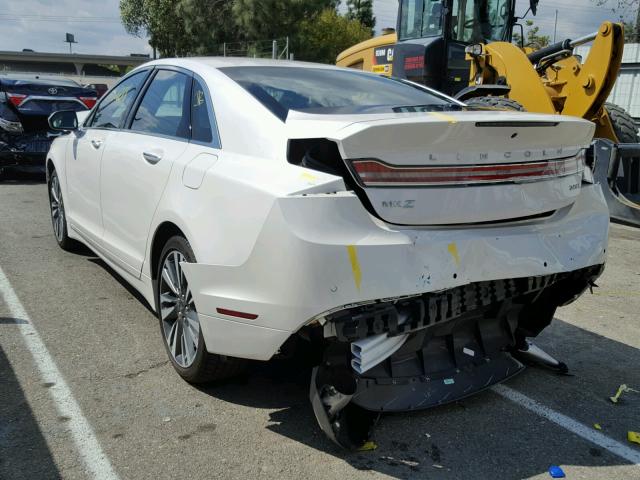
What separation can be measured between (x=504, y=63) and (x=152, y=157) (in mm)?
6196

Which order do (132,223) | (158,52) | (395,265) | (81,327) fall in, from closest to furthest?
(395,265) → (132,223) → (81,327) → (158,52)

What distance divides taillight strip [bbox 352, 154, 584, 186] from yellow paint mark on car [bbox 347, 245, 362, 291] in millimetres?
290

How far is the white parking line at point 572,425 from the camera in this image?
9.63ft

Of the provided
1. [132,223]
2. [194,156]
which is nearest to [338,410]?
[194,156]

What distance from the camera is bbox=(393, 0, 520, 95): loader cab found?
30.3 ft

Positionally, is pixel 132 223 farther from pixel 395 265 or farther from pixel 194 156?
pixel 395 265

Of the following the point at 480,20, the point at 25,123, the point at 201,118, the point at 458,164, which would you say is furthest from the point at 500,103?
the point at 25,123

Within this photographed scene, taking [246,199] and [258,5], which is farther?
[258,5]

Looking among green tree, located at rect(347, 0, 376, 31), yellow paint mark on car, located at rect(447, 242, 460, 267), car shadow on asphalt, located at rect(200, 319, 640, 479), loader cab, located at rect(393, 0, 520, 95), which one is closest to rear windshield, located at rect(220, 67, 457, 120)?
yellow paint mark on car, located at rect(447, 242, 460, 267)

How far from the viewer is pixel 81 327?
4188mm

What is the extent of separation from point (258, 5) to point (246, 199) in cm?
3708

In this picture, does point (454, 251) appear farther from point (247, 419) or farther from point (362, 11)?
point (362, 11)

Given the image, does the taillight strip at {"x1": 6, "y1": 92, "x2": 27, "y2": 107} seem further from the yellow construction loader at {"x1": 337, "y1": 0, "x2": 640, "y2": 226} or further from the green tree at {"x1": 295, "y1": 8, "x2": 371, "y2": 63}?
the green tree at {"x1": 295, "y1": 8, "x2": 371, "y2": 63}

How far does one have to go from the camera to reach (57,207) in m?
6.02
